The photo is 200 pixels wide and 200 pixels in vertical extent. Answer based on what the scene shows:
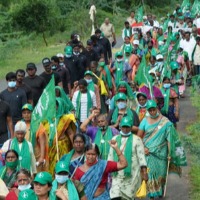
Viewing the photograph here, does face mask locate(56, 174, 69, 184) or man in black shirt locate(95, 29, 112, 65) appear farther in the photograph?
man in black shirt locate(95, 29, 112, 65)

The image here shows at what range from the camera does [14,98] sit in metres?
13.3

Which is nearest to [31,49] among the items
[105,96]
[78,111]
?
[105,96]

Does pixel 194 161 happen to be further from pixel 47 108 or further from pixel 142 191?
pixel 47 108

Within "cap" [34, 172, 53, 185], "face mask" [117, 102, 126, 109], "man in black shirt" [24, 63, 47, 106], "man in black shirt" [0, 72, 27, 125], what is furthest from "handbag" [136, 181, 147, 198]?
"man in black shirt" [24, 63, 47, 106]

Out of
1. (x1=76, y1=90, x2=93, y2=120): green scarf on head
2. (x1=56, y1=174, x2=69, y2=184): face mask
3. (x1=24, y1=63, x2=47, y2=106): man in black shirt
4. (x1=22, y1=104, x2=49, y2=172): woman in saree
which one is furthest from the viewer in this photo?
(x1=24, y1=63, x2=47, y2=106): man in black shirt

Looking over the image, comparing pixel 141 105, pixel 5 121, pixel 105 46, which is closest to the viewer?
pixel 5 121

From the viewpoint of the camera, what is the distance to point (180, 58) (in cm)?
2119

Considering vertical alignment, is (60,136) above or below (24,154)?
above

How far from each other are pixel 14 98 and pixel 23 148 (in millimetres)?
2951

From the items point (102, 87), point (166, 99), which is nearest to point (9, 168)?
point (166, 99)

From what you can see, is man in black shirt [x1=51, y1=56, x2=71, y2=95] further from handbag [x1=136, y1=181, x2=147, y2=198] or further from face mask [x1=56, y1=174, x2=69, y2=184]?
face mask [x1=56, y1=174, x2=69, y2=184]

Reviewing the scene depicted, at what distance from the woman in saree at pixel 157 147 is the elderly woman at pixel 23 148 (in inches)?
71.7

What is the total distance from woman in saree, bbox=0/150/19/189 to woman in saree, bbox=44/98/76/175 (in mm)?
1453

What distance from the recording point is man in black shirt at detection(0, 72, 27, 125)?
1330cm
